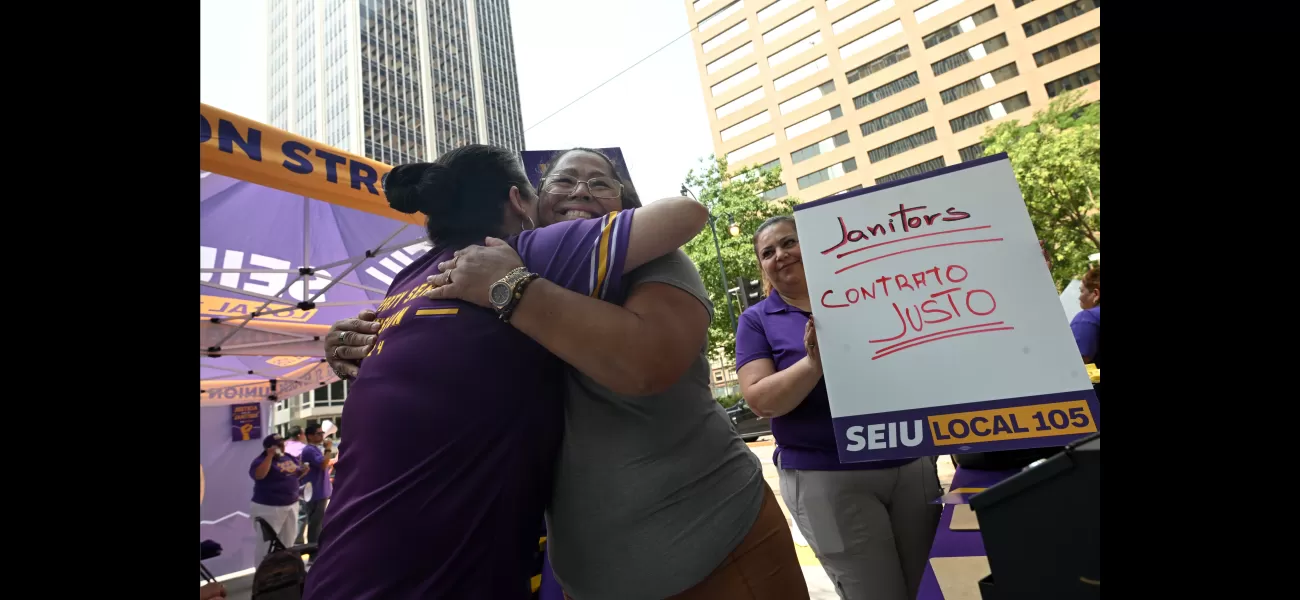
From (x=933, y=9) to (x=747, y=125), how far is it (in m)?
12.9

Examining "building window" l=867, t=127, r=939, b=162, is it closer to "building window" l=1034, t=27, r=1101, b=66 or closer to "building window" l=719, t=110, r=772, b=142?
"building window" l=1034, t=27, r=1101, b=66

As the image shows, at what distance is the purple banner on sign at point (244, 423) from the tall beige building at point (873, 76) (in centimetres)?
3267

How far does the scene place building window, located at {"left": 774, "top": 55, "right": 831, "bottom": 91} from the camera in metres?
37.9

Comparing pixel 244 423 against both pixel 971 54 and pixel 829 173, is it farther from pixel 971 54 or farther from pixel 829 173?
pixel 971 54

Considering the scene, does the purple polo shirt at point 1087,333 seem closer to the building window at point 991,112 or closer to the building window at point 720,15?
the building window at point 991,112

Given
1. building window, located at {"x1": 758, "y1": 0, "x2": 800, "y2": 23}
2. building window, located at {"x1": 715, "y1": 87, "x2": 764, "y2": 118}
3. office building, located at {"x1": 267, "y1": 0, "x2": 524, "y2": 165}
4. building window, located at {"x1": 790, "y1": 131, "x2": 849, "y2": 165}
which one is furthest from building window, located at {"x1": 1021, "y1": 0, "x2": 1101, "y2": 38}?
office building, located at {"x1": 267, "y1": 0, "x2": 524, "y2": 165}

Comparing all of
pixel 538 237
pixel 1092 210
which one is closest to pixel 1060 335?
pixel 538 237

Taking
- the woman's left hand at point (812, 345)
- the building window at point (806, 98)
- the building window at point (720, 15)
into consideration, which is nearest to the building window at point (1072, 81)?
the building window at point (806, 98)

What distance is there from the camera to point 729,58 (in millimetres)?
41312

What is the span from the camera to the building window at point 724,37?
41000 mm

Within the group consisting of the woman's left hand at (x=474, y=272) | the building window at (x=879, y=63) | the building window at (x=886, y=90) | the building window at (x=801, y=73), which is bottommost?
Answer: the woman's left hand at (x=474, y=272)

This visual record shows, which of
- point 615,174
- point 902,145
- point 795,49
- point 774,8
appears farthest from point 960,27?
point 615,174

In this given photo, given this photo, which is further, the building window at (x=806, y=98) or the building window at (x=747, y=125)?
the building window at (x=747, y=125)
